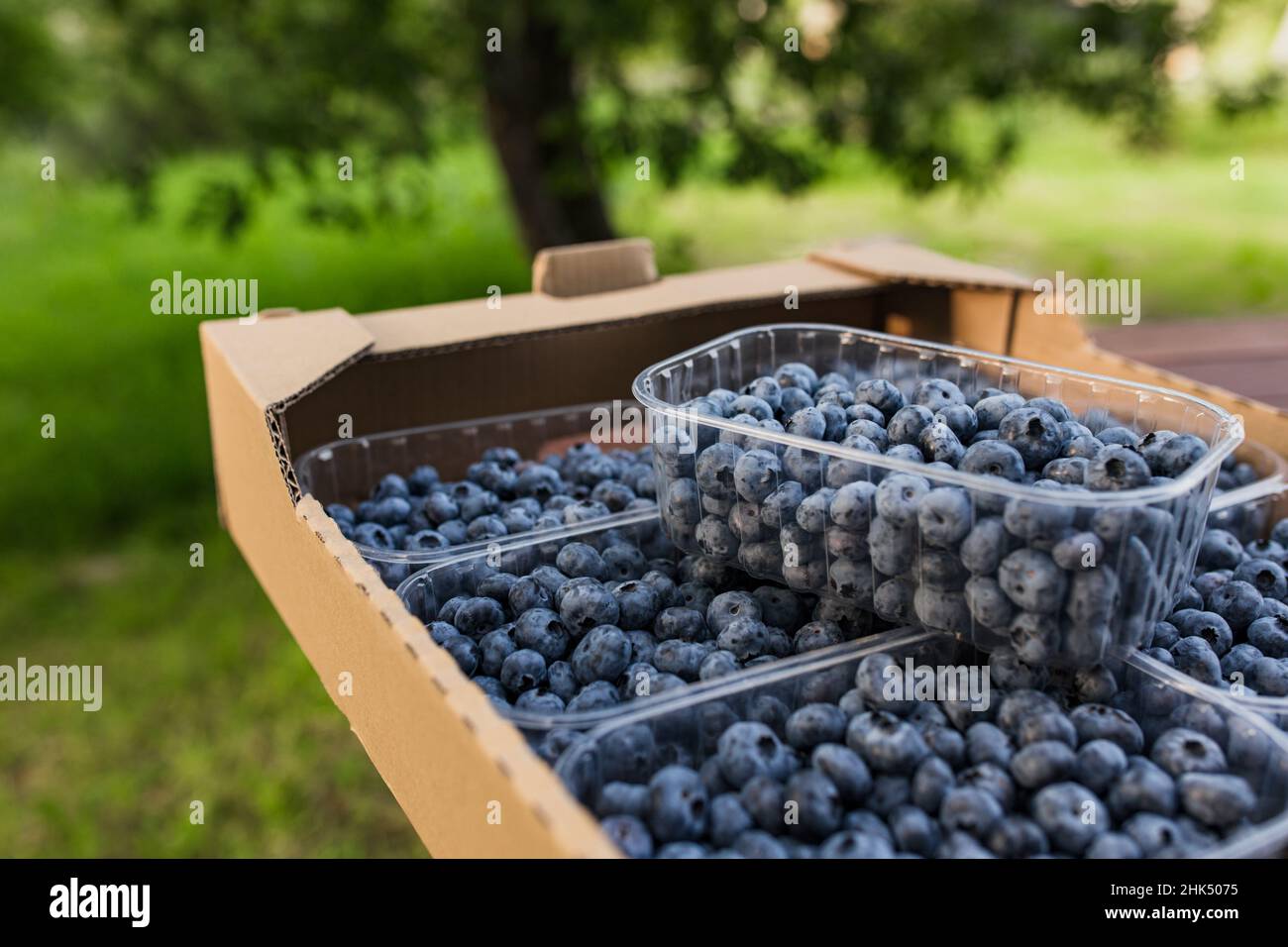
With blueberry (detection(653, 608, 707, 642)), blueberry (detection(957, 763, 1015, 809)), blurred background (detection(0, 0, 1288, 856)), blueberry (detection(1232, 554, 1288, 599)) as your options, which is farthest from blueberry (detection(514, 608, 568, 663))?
blurred background (detection(0, 0, 1288, 856))

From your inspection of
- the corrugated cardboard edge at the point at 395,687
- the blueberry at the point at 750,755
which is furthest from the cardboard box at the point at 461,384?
the blueberry at the point at 750,755

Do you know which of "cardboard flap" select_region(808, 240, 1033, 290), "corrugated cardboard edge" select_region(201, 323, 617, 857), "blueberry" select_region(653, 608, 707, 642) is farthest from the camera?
"cardboard flap" select_region(808, 240, 1033, 290)

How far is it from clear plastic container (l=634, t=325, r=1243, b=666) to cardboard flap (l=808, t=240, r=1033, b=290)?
1.88ft

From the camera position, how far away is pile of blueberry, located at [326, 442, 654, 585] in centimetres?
145

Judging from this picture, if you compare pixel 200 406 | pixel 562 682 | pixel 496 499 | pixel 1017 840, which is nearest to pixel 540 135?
pixel 200 406

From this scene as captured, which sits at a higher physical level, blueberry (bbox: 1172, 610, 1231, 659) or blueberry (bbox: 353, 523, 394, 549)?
blueberry (bbox: 353, 523, 394, 549)

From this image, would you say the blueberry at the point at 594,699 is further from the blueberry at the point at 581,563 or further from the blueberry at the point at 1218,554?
the blueberry at the point at 1218,554

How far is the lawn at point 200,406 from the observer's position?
277 centimetres

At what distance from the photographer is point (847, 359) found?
1607mm

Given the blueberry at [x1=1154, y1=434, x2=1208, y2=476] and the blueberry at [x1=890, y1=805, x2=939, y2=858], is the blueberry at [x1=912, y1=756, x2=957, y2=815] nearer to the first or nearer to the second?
the blueberry at [x1=890, y1=805, x2=939, y2=858]

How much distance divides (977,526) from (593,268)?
3.77ft

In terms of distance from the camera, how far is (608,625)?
1.21 meters
